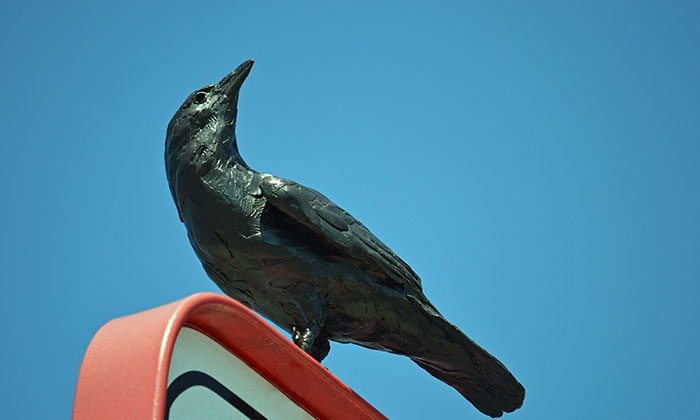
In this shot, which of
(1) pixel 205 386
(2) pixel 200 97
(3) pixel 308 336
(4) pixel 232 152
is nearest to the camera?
(1) pixel 205 386

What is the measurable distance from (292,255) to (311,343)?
1.34ft

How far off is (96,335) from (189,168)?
3.96 feet

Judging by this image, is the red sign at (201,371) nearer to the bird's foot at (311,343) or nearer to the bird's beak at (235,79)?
the bird's foot at (311,343)

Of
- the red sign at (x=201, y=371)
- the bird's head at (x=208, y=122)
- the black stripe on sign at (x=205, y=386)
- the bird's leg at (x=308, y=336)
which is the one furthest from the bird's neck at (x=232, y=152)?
the black stripe on sign at (x=205, y=386)

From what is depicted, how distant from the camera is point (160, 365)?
2.44 metres

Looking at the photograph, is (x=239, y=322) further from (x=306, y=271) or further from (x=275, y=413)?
(x=306, y=271)

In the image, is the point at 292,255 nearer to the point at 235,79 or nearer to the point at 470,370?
the point at 235,79

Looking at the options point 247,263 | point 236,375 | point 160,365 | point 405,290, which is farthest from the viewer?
point 405,290

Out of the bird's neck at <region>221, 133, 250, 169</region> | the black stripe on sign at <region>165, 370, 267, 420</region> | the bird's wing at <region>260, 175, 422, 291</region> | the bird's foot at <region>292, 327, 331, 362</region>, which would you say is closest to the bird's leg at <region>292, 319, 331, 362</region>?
the bird's foot at <region>292, 327, 331, 362</region>

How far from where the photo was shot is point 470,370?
13.3ft

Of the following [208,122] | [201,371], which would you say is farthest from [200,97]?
[201,371]

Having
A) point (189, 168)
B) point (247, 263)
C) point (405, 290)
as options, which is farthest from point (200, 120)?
point (405, 290)

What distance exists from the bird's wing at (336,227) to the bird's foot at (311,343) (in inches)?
15.9

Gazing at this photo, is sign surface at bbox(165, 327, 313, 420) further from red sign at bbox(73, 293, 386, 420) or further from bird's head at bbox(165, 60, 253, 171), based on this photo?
bird's head at bbox(165, 60, 253, 171)
